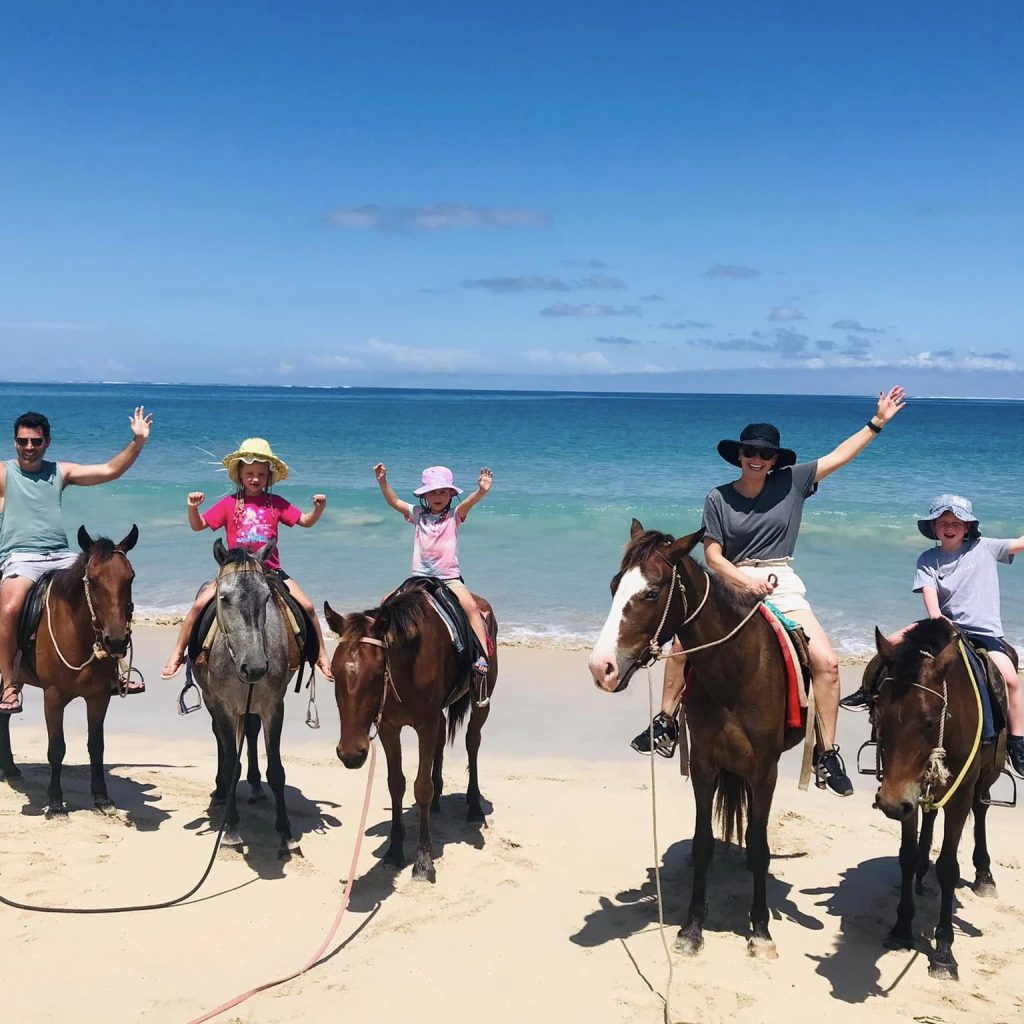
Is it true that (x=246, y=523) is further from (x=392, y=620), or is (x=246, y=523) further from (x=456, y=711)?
(x=456, y=711)

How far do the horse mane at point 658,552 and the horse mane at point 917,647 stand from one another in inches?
28.4

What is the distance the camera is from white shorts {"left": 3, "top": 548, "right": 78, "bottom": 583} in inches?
238

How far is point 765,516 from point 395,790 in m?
2.82

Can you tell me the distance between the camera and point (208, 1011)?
396cm

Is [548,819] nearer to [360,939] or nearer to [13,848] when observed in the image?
[360,939]

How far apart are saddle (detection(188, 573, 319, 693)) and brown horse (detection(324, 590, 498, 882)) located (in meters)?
0.89

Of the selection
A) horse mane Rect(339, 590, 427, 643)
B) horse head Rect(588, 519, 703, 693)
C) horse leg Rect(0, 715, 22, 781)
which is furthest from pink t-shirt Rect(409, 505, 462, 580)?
horse leg Rect(0, 715, 22, 781)

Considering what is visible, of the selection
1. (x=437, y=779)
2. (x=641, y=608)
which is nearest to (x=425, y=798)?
(x=437, y=779)

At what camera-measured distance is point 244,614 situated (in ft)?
17.6

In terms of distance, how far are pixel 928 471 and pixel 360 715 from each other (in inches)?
1389

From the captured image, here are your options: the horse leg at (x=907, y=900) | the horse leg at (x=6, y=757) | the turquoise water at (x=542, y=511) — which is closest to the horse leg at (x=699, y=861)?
the horse leg at (x=907, y=900)

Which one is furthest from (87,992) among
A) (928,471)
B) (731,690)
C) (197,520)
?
(928,471)

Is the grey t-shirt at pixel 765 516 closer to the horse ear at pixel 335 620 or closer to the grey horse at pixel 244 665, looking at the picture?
the horse ear at pixel 335 620

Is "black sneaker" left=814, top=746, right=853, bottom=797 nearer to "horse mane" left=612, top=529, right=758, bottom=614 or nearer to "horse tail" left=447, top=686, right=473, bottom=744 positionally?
"horse mane" left=612, top=529, right=758, bottom=614
